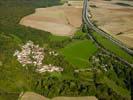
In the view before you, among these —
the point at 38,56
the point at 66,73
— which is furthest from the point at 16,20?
the point at 66,73

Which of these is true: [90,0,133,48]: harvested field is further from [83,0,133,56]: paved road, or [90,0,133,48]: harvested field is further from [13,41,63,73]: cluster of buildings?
[13,41,63,73]: cluster of buildings

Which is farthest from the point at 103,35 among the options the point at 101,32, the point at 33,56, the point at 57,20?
the point at 33,56

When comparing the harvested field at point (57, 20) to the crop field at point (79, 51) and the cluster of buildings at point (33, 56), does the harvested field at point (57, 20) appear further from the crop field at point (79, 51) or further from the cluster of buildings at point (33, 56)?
the cluster of buildings at point (33, 56)

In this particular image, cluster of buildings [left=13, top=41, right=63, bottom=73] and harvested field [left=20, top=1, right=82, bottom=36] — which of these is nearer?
cluster of buildings [left=13, top=41, right=63, bottom=73]

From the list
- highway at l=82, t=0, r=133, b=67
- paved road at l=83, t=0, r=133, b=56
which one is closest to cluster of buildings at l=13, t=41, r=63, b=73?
highway at l=82, t=0, r=133, b=67

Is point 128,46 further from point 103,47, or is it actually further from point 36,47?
point 36,47

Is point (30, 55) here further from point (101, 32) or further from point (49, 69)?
point (101, 32)

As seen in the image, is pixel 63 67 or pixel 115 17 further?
pixel 115 17
